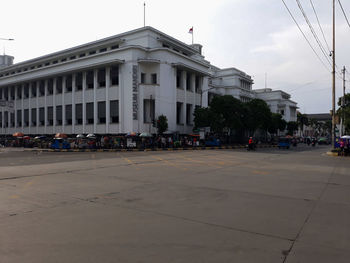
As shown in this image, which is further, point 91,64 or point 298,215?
point 91,64

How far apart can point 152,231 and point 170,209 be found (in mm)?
1513

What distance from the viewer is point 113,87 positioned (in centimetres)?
4241

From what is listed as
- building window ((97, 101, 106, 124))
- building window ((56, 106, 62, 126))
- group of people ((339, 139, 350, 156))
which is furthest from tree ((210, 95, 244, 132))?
building window ((56, 106, 62, 126))

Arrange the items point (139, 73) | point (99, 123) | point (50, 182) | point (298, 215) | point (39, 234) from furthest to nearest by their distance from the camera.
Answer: point (99, 123)
point (139, 73)
point (50, 182)
point (298, 215)
point (39, 234)

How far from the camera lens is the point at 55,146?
3556 centimetres

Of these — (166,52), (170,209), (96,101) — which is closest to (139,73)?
(166,52)

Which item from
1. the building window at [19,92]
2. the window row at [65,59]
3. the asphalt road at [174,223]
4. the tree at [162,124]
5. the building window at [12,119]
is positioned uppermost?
the window row at [65,59]

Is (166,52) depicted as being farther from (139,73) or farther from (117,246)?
(117,246)

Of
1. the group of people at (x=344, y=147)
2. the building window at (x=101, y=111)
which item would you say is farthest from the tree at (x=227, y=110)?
the group of people at (x=344, y=147)

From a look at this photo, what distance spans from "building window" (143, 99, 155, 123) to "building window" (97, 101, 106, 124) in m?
6.75

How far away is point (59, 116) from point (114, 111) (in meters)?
13.8

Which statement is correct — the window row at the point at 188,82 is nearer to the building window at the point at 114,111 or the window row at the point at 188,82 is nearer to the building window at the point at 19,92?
the building window at the point at 114,111

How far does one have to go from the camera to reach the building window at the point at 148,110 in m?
42.2

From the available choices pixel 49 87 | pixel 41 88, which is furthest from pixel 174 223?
pixel 41 88
